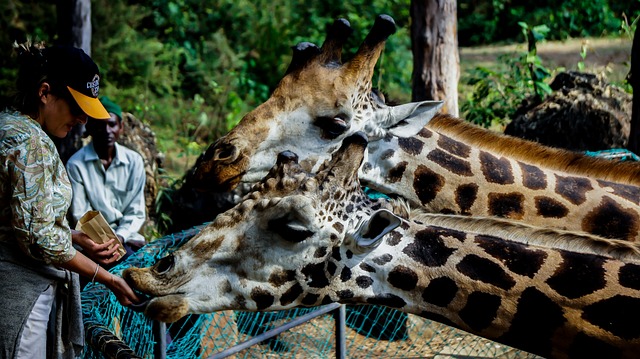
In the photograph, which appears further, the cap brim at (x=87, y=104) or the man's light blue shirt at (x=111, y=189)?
the man's light blue shirt at (x=111, y=189)

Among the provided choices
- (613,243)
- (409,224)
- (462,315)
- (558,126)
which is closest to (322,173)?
(409,224)

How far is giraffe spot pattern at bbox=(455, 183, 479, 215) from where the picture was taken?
14.7 feet

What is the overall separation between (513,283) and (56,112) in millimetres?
2215

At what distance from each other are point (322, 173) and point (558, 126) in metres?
5.24

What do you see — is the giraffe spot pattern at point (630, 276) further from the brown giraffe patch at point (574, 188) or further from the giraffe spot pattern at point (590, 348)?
A: the brown giraffe patch at point (574, 188)

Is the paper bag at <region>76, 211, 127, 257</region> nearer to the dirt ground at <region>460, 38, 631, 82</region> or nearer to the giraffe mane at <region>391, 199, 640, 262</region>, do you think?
the giraffe mane at <region>391, 199, 640, 262</region>

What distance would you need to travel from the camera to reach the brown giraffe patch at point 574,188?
432cm

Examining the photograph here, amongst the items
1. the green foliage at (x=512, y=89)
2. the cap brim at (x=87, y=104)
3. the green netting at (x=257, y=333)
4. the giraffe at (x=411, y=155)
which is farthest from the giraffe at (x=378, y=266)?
the green foliage at (x=512, y=89)

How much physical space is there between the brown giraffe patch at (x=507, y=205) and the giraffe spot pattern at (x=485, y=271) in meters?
1.47

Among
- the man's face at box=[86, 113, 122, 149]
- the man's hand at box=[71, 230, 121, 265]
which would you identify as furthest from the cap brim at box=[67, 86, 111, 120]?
the man's face at box=[86, 113, 122, 149]

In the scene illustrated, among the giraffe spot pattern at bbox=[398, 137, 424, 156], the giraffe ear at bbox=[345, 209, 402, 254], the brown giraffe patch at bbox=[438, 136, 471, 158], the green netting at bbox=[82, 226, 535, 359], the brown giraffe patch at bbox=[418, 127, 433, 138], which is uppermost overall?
the giraffe ear at bbox=[345, 209, 402, 254]

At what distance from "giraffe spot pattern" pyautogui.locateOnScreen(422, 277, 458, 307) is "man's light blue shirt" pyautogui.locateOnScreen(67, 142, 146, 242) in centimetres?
356

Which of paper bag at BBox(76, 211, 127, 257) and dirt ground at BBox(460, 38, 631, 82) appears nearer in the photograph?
paper bag at BBox(76, 211, 127, 257)

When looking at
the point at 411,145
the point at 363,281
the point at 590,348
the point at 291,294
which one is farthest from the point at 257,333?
the point at 590,348
